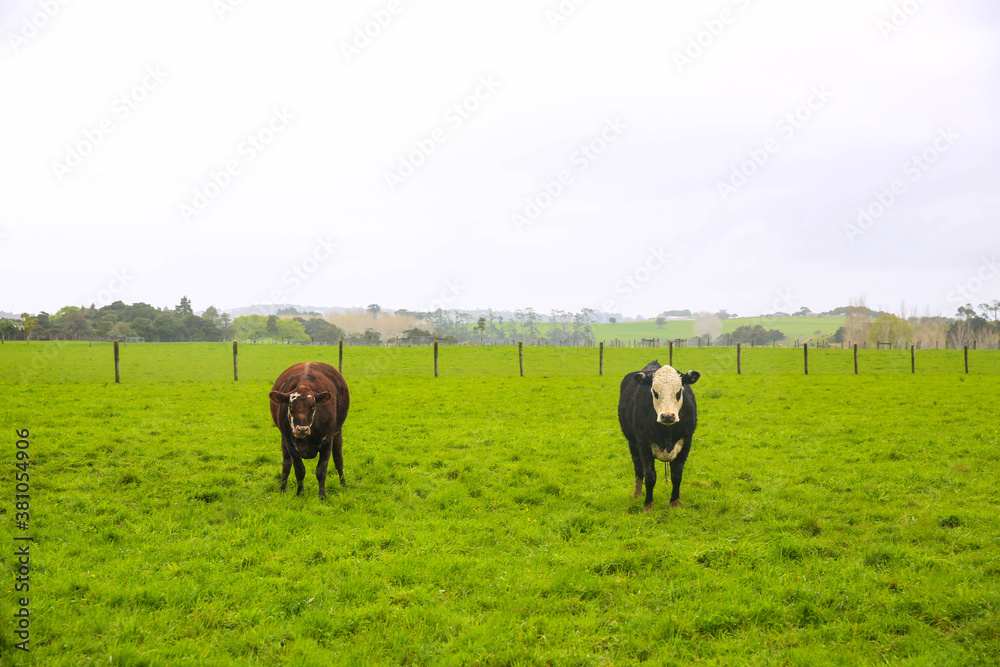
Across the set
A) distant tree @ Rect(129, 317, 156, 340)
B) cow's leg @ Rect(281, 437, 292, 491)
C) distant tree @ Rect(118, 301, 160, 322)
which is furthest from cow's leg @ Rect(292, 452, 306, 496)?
distant tree @ Rect(118, 301, 160, 322)

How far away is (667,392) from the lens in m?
8.11

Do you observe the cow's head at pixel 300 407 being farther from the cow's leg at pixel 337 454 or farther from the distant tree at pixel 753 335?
the distant tree at pixel 753 335

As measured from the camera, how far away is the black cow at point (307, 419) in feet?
28.1

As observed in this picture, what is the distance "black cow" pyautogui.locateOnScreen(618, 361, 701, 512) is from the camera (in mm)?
8172

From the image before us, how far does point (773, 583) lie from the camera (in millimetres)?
5863

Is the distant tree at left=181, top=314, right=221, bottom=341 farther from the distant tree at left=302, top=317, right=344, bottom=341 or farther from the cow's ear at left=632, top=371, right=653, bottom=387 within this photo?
the cow's ear at left=632, top=371, right=653, bottom=387

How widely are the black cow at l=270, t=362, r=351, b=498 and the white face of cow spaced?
198 inches

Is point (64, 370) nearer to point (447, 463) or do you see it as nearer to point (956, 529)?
point (447, 463)

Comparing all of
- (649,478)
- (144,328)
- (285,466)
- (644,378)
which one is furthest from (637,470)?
(144,328)

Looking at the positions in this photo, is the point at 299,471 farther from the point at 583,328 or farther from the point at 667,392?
the point at 583,328

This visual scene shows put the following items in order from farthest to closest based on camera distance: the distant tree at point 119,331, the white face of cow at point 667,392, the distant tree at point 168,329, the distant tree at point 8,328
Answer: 1. the distant tree at point 168,329
2. the distant tree at point 119,331
3. the distant tree at point 8,328
4. the white face of cow at point 667,392

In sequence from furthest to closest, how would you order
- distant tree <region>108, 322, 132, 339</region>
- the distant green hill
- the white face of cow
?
the distant green hill
distant tree <region>108, 322, 132, 339</region>
the white face of cow

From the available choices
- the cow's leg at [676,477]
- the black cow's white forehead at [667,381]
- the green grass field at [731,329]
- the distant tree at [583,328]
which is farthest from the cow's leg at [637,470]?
the green grass field at [731,329]

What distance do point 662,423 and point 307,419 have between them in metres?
5.24
